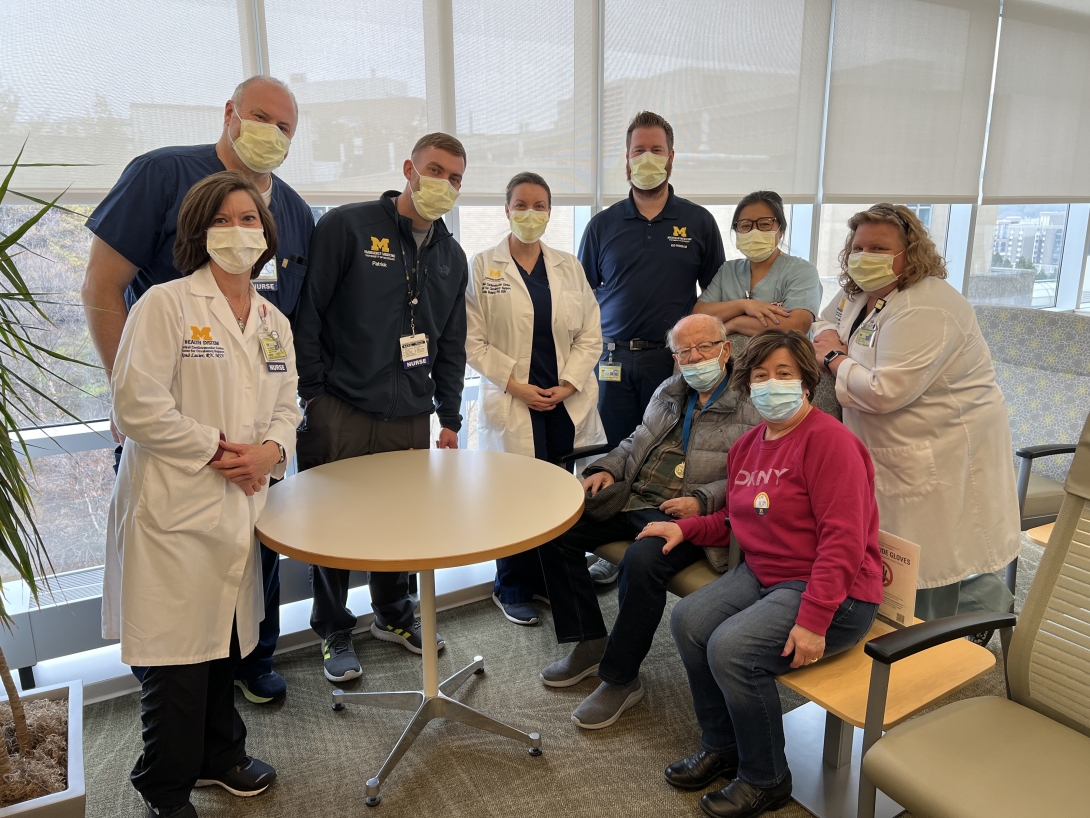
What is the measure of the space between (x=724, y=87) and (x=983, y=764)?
349 centimetres

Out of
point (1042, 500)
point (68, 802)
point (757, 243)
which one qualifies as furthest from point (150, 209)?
point (1042, 500)

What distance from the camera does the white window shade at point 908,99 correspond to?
14.8ft

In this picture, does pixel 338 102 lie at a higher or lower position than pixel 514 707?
higher

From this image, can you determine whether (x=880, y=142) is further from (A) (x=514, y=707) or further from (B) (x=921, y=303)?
(A) (x=514, y=707)

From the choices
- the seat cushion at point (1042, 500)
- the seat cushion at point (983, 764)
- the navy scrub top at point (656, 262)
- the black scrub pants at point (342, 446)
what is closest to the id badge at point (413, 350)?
the black scrub pants at point (342, 446)

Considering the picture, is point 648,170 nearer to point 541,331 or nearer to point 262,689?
point 541,331

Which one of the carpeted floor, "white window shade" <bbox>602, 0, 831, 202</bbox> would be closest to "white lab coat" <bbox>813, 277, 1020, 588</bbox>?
the carpeted floor

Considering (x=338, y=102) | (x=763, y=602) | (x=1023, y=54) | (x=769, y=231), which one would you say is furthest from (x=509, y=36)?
(x=1023, y=54)

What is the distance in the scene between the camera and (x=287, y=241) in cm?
242

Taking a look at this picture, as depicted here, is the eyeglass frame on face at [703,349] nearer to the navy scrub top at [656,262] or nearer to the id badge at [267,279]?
the navy scrub top at [656,262]

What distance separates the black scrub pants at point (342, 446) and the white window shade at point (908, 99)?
3.20 meters

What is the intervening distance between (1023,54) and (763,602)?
5205 millimetres

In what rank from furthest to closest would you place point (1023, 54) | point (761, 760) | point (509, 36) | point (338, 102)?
point (1023, 54), point (509, 36), point (338, 102), point (761, 760)

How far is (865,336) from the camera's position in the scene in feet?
8.13
